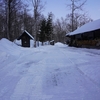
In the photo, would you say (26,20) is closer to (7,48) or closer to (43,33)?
(43,33)

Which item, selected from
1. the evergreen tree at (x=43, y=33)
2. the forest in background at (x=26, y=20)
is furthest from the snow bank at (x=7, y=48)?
the evergreen tree at (x=43, y=33)

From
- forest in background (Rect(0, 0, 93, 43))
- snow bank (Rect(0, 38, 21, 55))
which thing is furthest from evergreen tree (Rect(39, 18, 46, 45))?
snow bank (Rect(0, 38, 21, 55))

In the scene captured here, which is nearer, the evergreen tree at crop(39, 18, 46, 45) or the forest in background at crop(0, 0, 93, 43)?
the forest in background at crop(0, 0, 93, 43)

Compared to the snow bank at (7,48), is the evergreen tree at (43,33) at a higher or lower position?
higher

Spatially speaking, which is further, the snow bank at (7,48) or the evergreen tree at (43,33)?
the evergreen tree at (43,33)

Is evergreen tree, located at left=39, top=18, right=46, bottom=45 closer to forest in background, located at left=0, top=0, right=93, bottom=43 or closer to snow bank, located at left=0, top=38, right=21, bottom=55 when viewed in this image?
forest in background, located at left=0, top=0, right=93, bottom=43

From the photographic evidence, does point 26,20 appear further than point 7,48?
Yes

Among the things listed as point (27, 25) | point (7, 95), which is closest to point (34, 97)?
point (7, 95)

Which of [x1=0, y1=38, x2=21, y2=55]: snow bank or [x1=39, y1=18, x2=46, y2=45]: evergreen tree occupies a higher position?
[x1=39, y1=18, x2=46, y2=45]: evergreen tree

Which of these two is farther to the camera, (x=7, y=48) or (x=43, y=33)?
(x=43, y=33)

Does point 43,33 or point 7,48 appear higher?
point 43,33

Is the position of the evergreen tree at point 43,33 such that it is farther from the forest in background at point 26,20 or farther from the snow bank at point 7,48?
the snow bank at point 7,48

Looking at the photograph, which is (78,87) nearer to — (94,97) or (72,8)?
(94,97)

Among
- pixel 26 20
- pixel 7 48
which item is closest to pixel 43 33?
pixel 26 20
